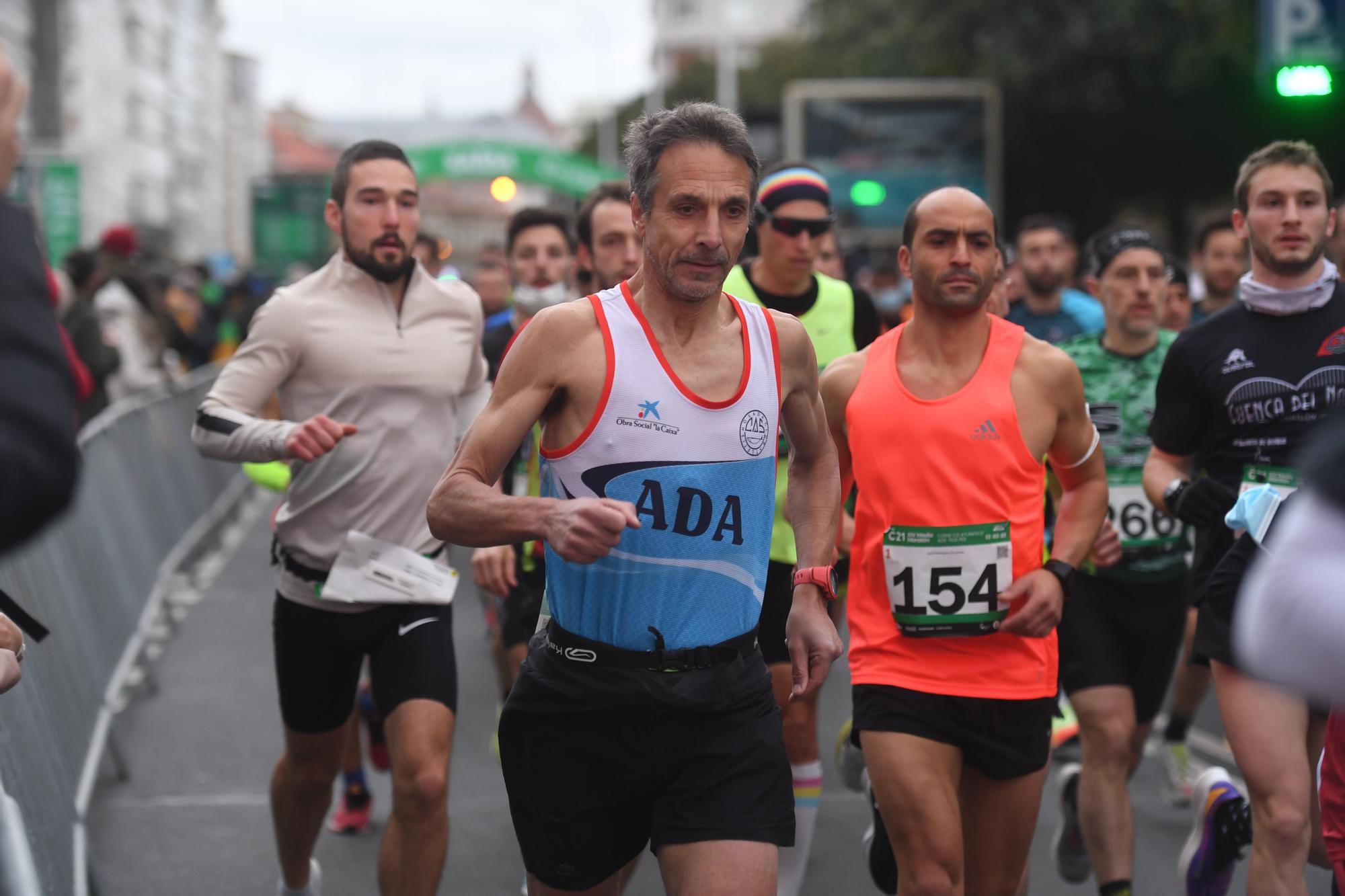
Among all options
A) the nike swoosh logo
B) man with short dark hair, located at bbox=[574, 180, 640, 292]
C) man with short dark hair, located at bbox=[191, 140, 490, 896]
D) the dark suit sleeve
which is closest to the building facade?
man with short dark hair, located at bbox=[574, 180, 640, 292]

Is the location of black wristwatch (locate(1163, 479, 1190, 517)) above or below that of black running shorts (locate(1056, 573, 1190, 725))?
above

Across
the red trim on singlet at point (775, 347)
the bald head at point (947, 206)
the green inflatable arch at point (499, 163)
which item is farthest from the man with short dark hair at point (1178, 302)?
the green inflatable arch at point (499, 163)

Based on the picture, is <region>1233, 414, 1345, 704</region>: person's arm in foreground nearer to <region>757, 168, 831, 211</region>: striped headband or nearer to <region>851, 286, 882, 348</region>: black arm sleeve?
<region>851, 286, 882, 348</region>: black arm sleeve

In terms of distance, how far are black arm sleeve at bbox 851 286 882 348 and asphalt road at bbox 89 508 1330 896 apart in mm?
1911

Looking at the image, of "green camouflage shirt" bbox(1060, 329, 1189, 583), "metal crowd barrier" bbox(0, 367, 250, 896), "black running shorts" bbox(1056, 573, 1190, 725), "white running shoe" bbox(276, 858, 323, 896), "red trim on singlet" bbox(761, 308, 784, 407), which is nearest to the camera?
"red trim on singlet" bbox(761, 308, 784, 407)

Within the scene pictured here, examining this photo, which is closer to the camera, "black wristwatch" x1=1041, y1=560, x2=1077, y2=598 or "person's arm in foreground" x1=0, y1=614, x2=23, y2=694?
"person's arm in foreground" x1=0, y1=614, x2=23, y2=694

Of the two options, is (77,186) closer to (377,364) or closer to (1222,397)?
(377,364)

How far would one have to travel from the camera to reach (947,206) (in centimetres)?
465

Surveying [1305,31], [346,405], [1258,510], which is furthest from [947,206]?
[1305,31]

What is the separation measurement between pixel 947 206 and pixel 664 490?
1.62 m

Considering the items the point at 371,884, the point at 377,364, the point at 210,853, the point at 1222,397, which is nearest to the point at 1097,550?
the point at 1222,397

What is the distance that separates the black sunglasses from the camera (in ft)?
19.5

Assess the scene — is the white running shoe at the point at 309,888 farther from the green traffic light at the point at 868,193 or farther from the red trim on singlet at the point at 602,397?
the green traffic light at the point at 868,193

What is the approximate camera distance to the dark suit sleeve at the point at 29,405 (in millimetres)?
2035
